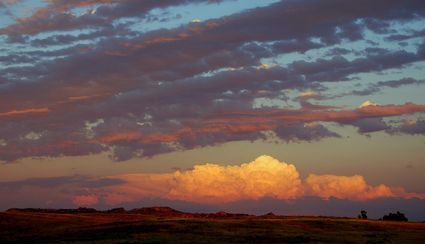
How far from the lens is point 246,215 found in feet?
429

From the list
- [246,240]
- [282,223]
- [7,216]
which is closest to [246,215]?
[282,223]

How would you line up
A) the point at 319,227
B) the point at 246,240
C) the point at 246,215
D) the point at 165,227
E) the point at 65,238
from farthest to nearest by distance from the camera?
the point at 246,215, the point at 319,227, the point at 165,227, the point at 65,238, the point at 246,240

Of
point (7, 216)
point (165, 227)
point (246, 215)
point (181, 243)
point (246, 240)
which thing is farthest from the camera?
point (246, 215)

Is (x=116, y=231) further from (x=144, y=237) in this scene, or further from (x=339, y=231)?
(x=339, y=231)

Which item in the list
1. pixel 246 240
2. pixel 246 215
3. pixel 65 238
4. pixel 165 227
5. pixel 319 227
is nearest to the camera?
pixel 246 240

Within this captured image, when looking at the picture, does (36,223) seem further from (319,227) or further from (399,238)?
(399,238)

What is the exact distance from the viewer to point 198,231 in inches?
3327

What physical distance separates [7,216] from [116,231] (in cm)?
2928

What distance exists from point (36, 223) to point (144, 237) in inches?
1268

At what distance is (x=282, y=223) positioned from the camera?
100312mm

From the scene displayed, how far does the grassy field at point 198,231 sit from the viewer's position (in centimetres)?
7669

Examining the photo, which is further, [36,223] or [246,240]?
[36,223]

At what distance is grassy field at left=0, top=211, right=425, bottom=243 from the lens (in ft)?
252

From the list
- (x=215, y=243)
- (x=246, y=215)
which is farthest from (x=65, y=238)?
(x=246, y=215)
